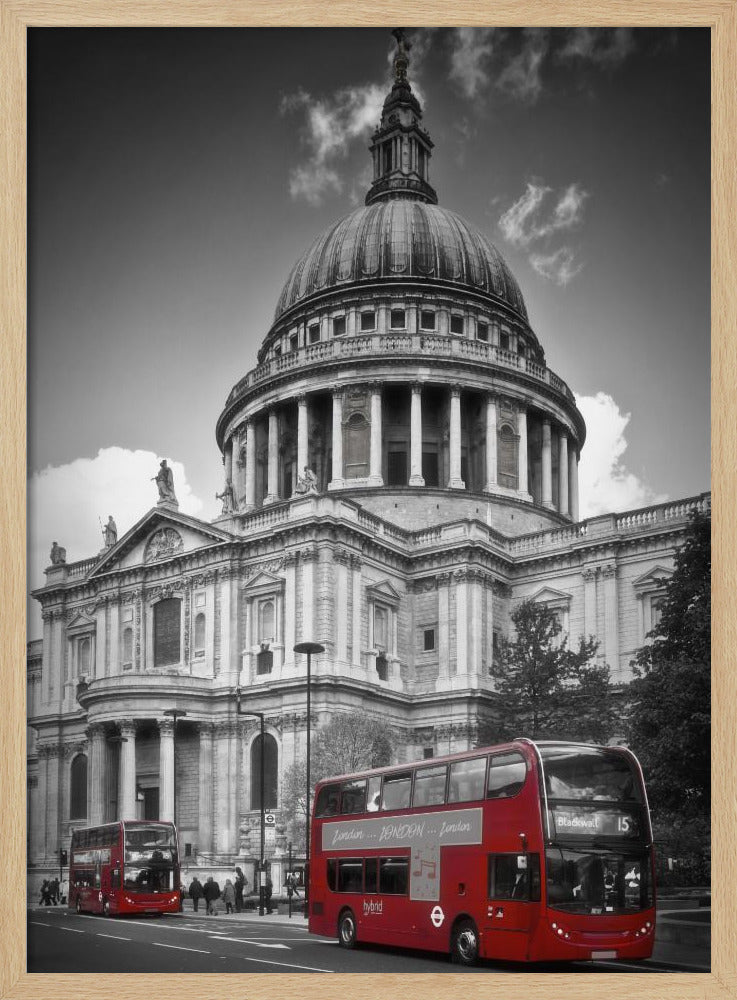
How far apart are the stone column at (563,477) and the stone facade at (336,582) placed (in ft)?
0.47

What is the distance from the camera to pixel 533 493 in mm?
69062

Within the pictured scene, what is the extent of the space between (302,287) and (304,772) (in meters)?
30.4

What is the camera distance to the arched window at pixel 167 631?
5669 cm

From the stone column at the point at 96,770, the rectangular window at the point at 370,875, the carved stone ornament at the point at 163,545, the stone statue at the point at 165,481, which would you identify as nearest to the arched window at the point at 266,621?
the carved stone ornament at the point at 163,545

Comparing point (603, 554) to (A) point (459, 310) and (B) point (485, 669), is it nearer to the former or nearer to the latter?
(B) point (485, 669)

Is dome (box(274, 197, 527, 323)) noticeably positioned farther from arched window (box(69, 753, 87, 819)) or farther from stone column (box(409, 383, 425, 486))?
arched window (box(69, 753, 87, 819))

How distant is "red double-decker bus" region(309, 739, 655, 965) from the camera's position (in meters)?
18.9

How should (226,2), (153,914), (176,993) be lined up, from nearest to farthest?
(176,993)
(226,2)
(153,914)

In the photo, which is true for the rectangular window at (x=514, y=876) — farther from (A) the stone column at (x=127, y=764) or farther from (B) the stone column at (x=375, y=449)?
(B) the stone column at (x=375, y=449)

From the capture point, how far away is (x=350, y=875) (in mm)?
24781

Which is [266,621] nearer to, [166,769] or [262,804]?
[166,769]

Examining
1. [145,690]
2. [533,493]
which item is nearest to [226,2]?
[145,690]

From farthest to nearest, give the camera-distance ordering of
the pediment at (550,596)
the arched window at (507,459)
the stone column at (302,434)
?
1. the arched window at (507,459)
2. the stone column at (302,434)
3. the pediment at (550,596)

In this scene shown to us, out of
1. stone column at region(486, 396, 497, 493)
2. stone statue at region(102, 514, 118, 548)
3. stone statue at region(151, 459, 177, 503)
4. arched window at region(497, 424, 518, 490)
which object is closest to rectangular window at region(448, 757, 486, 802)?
stone statue at region(151, 459, 177, 503)
